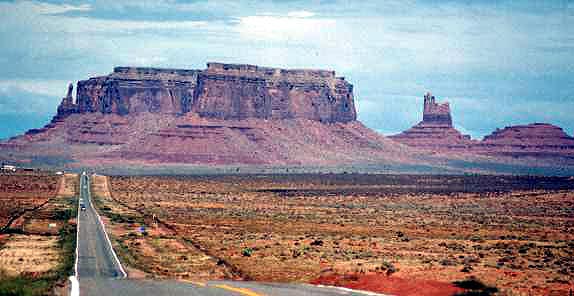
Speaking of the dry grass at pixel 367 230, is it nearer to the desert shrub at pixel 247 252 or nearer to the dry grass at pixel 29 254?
the desert shrub at pixel 247 252

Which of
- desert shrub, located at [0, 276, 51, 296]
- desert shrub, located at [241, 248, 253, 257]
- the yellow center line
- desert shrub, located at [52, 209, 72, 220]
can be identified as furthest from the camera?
desert shrub, located at [52, 209, 72, 220]

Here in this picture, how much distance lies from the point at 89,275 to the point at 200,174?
152714 millimetres

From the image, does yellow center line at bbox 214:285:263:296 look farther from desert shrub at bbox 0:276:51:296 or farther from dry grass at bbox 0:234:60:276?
dry grass at bbox 0:234:60:276

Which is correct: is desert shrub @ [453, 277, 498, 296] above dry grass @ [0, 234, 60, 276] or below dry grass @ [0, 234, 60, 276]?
above

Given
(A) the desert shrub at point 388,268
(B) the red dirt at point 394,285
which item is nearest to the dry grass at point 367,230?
(A) the desert shrub at point 388,268

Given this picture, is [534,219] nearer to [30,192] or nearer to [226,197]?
[226,197]

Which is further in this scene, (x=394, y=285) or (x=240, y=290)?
(x=394, y=285)

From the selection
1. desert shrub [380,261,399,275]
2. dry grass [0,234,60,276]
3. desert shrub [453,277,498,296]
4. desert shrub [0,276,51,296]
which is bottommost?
dry grass [0,234,60,276]

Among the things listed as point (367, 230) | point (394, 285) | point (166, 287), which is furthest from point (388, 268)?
point (367, 230)

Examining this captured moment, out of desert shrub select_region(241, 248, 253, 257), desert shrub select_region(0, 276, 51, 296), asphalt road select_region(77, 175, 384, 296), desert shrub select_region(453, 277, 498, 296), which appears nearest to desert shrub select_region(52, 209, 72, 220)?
desert shrub select_region(241, 248, 253, 257)

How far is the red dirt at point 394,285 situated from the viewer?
2936 cm

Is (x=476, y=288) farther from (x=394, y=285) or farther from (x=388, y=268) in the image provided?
(x=388, y=268)

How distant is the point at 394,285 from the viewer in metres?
30.7

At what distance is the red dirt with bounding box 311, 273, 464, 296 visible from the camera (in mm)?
29359
